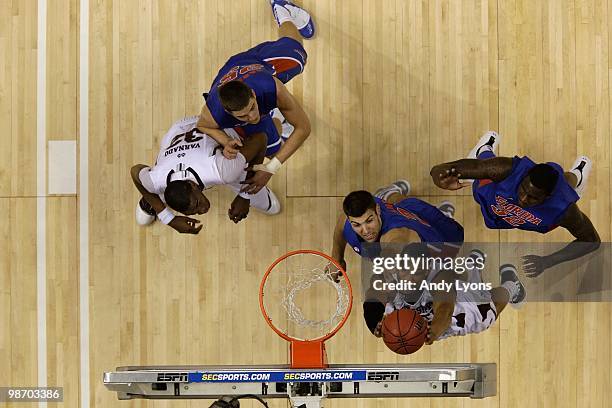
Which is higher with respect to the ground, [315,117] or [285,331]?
[315,117]

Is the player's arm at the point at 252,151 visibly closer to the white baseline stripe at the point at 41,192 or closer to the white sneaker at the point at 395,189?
the white sneaker at the point at 395,189

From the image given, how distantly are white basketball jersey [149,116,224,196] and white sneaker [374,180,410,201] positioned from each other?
4.37ft

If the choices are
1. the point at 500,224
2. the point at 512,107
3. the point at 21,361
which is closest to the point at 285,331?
the point at 500,224

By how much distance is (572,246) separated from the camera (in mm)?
4922

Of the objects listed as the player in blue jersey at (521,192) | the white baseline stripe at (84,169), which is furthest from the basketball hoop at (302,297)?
the white baseline stripe at (84,169)

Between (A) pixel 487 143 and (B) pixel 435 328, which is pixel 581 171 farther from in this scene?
(B) pixel 435 328

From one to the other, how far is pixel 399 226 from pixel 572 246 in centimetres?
163

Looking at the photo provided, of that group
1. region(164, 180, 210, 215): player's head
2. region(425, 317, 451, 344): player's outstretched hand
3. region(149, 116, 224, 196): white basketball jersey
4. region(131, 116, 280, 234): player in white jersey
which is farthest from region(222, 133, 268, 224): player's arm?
region(425, 317, 451, 344): player's outstretched hand

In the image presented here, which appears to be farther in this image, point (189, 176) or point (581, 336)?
point (581, 336)

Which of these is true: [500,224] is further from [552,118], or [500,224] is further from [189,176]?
[189,176]

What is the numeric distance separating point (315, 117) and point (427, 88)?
89 cm

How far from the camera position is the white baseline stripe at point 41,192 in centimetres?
502

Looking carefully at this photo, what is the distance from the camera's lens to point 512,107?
499 centimetres

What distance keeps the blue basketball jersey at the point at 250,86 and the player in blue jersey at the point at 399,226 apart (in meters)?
0.81
